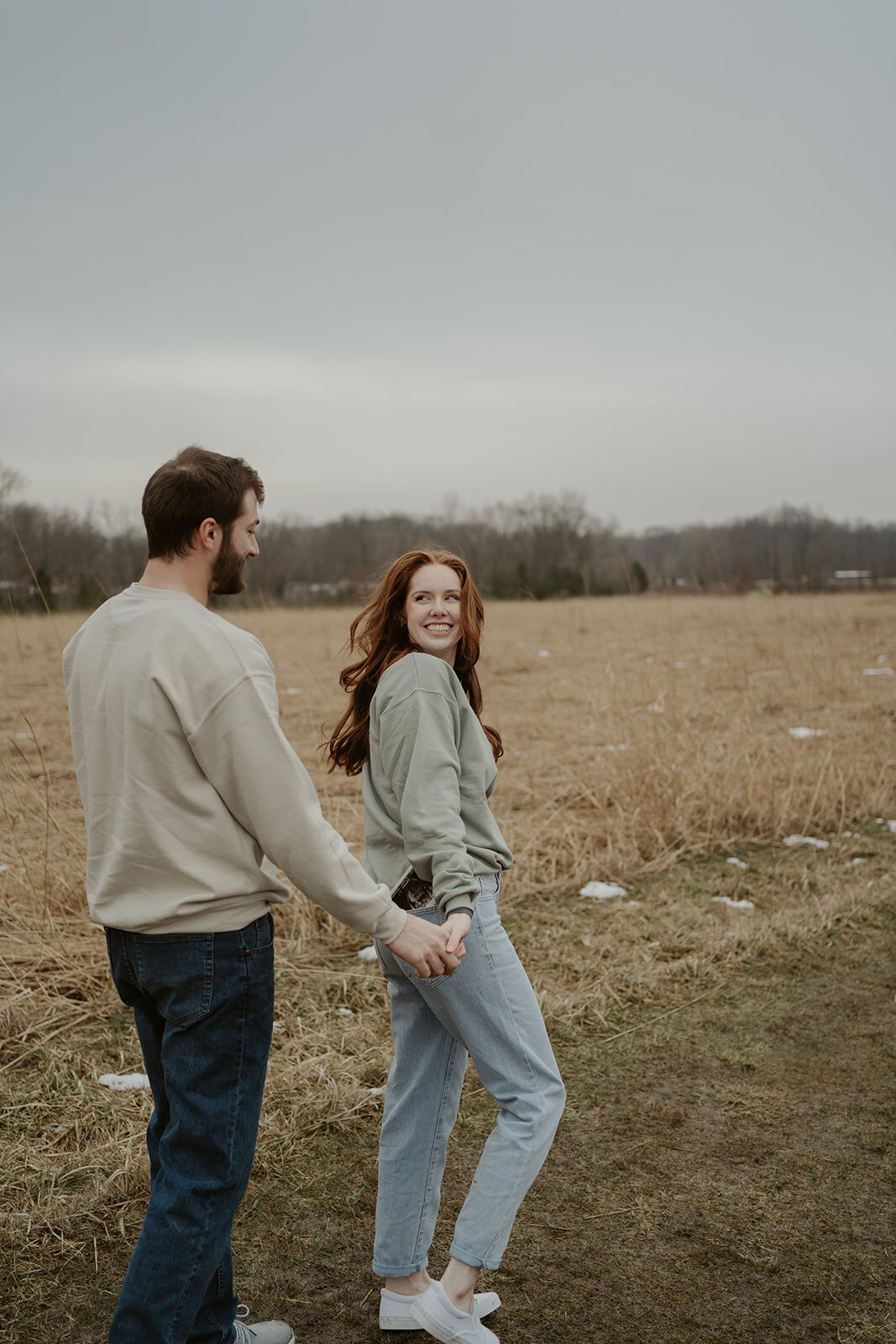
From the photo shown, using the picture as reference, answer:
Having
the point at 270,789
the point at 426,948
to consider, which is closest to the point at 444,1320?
the point at 426,948

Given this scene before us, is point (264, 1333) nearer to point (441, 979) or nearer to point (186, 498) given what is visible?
point (441, 979)

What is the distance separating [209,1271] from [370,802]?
0.94 metres

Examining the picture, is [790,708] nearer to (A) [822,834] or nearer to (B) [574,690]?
(B) [574,690]

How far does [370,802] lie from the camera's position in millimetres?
2223

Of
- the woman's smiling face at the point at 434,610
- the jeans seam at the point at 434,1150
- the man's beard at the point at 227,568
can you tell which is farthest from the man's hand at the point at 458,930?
the man's beard at the point at 227,568

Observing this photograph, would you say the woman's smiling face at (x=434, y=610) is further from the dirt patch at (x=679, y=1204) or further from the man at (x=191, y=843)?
the dirt patch at (x=679, y=1204)

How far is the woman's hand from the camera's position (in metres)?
1.96

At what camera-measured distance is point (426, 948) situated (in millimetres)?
1922

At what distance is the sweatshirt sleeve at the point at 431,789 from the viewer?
6.50ft

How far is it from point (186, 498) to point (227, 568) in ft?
0.50

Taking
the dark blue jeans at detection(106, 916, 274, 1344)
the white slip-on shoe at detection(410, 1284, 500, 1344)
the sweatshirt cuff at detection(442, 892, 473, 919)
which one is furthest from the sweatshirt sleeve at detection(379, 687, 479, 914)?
the white slip-on shoe at detection(410, 1284, 500, 1344)

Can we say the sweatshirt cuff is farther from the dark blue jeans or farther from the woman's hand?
the dark blue jeans

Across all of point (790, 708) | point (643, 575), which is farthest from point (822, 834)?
point (643, 575)

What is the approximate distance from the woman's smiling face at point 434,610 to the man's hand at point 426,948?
2.10ft
